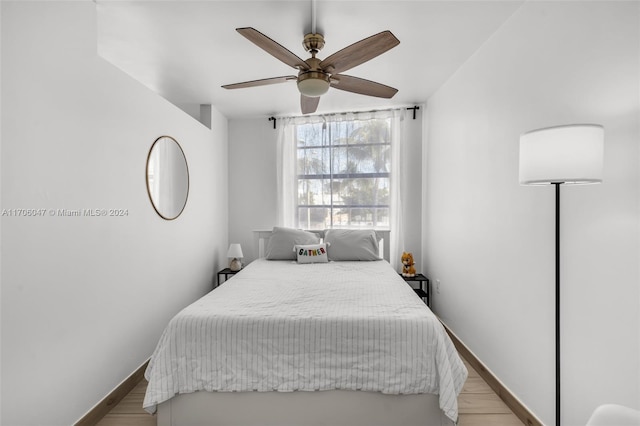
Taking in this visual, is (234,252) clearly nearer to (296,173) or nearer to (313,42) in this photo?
(296,173)

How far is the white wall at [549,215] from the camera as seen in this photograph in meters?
1.27

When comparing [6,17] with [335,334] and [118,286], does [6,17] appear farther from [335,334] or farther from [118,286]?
[335,334]

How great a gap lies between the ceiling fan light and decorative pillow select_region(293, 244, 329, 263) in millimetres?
1788

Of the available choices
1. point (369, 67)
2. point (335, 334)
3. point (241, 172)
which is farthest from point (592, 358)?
point (241, 172)

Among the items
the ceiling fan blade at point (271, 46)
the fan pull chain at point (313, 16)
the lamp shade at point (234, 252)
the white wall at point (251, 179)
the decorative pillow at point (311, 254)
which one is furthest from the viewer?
the white wall at point (251, 179)

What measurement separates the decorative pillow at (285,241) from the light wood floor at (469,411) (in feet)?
5.60

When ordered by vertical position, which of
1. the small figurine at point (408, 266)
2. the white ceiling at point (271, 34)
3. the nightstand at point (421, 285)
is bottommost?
the nightstand at point (421, 285)

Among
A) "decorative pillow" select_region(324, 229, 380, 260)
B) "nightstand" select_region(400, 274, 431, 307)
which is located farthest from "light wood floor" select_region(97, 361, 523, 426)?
"decorative pillow" select_region(324, 229, 380, 260)

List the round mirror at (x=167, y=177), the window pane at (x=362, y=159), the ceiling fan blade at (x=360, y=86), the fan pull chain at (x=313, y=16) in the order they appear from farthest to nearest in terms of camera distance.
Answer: the window pane at (x=362, y=159) < the round mirror at (x=167, y=177) < the ceiling fan blade at (x=360, y=86) < the fan pull chain at (x=313, y=16)

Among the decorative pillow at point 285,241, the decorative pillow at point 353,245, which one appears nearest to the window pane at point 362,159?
the decorative pillow at point 353,245

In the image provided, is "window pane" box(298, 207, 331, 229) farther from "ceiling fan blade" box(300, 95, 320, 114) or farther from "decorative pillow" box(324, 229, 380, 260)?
"ceiling fan blade" box(300, 95, 320, 114)

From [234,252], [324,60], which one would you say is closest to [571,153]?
[324,60]

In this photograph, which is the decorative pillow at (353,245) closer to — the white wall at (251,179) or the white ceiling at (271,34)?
the white wall at (251,179)

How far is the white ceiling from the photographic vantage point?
192 cm
